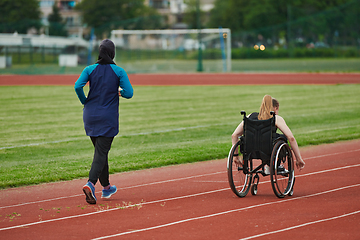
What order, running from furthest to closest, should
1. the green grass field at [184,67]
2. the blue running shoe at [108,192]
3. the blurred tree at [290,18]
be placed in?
the blurred tree at [290,18] < the green grass field at [184,67] < the blue running shoe at [108,192]

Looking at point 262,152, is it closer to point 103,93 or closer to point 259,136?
point 259,136

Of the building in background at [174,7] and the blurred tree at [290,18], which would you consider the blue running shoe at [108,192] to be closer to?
the blurred tree at [290,18]

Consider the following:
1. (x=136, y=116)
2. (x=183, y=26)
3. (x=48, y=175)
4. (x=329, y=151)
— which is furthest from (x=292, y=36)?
(x=183, y=26)

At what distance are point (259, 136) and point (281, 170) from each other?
528 mm

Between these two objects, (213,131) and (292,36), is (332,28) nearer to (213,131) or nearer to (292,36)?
(292,36)

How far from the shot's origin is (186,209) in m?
5.79

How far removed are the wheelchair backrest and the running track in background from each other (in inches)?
23.8

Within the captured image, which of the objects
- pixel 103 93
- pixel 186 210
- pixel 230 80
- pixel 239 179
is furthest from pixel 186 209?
pixel 230 80

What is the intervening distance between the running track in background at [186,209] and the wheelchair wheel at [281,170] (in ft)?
0.44

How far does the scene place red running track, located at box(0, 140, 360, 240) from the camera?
4941mm

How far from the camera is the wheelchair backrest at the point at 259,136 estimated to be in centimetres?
600

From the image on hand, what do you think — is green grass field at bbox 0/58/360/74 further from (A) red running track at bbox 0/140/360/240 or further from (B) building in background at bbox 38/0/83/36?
(B) building in background at bbox 38/0/83/36

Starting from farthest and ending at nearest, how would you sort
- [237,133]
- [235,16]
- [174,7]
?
[174,7], [235,16], [237,133]

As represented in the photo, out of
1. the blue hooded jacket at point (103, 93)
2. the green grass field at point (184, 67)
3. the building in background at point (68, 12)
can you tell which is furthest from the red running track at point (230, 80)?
the building in background at point (68, 12)
